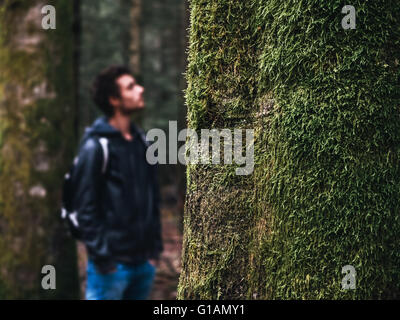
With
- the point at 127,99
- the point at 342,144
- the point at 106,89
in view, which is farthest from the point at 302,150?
the point at 106,89

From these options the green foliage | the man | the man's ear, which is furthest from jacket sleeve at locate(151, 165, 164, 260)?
the green foliage

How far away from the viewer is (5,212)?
4762mm

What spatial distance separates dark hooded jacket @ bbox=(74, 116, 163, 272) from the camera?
3.87 meters

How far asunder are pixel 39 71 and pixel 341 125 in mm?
4068

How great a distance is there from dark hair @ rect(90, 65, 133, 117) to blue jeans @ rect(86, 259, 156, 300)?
1.61 m

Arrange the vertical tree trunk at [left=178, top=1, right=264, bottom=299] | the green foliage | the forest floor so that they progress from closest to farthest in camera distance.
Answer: the green foliage, the vertical tree trunk at [left=178, top=1, right=264, bottom=299], the forest floor

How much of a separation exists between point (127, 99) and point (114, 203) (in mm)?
1162

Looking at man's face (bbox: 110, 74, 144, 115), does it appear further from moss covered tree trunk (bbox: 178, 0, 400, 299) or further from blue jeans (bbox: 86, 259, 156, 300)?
moss covered tree trunk (bbox: 178, 0, 400, 299)

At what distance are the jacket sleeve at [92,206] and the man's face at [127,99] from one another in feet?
2.05

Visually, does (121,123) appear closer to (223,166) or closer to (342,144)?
(223,166)

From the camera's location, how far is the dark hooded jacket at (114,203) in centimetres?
387

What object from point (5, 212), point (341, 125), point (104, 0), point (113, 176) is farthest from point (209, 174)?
point (104, 0)

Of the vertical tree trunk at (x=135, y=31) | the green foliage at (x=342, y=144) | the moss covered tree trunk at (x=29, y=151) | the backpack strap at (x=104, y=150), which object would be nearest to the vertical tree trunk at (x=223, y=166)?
the green foliage at (x=342, y=144)
